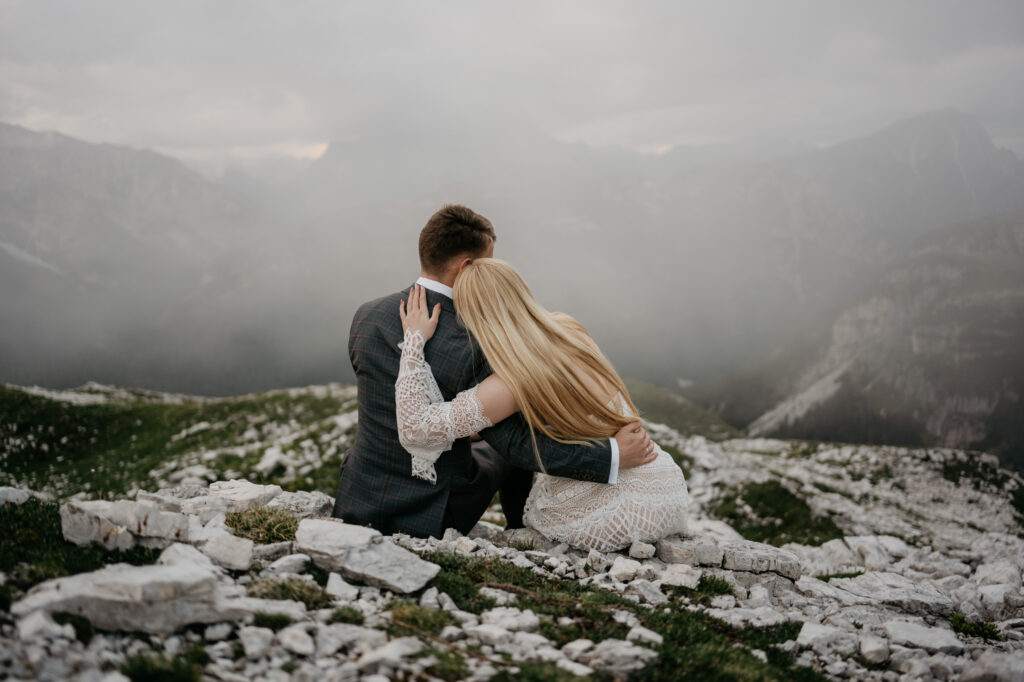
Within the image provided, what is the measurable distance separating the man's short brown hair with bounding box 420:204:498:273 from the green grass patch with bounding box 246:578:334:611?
3682 mm

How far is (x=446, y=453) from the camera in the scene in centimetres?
698

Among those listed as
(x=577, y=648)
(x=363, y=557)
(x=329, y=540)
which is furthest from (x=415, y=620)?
(x=329, y=540)

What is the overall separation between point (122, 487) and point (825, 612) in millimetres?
25376

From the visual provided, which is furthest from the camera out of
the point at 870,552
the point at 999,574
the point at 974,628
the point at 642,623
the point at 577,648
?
the point at 870,552

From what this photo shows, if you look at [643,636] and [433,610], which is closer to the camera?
[643,636]

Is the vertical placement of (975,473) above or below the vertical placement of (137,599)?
below

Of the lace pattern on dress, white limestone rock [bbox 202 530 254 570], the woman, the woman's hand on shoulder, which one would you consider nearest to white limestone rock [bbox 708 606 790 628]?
the lace pattern on dress

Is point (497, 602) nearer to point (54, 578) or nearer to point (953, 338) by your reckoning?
point (54, 578)

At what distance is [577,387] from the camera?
636cm

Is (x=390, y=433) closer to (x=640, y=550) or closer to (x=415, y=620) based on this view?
(x=415, y=620)

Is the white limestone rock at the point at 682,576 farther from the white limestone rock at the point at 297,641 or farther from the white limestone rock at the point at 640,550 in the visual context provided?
the white limestone rock at the point at 297,641

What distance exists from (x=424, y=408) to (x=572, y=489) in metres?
2.37

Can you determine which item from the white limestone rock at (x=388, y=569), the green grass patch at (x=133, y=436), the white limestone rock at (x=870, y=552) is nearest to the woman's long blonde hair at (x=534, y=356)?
the white limestone rock at (x=388, y=569)

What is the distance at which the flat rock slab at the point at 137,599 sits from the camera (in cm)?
385
